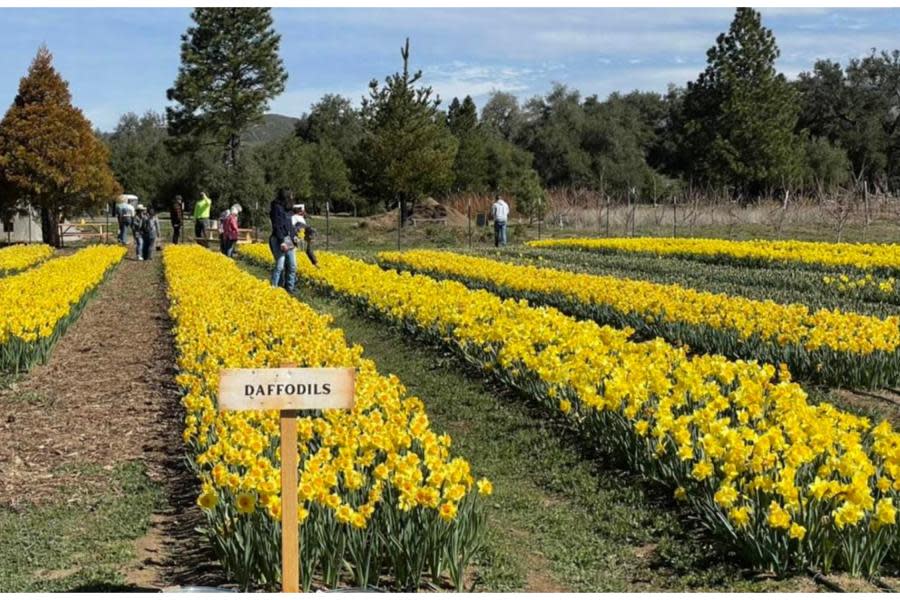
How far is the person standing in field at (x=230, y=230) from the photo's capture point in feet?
86.1

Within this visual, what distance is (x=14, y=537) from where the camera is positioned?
5.59m

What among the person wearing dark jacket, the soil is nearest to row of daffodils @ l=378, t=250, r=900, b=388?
the soil

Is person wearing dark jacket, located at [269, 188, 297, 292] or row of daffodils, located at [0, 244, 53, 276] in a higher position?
person wearing dark jacket, located at [269, 188, 297, 292]

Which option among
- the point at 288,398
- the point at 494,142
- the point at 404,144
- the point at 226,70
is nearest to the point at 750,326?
the point at 288,398

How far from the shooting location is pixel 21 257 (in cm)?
2402

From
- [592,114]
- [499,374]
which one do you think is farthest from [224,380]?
[592,114]

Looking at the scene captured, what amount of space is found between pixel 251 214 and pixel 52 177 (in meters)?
13.0

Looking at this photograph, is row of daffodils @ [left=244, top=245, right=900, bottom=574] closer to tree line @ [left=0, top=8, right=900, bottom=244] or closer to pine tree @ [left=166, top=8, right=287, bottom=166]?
tree line @ [left=0, top=8, right=900, bottom=244]

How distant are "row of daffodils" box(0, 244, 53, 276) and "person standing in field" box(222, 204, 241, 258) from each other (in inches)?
189

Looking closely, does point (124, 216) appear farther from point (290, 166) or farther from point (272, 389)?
point (272, 389)

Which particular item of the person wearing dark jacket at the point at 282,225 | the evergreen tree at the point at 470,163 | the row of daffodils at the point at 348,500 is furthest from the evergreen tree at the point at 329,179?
the row of daffodils at the point at 348,500

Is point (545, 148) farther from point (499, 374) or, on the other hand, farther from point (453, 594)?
point (453, 594)

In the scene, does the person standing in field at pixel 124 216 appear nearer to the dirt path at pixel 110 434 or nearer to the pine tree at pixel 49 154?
the pine tree at pixel 49 154

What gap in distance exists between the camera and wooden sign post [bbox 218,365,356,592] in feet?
13.6
